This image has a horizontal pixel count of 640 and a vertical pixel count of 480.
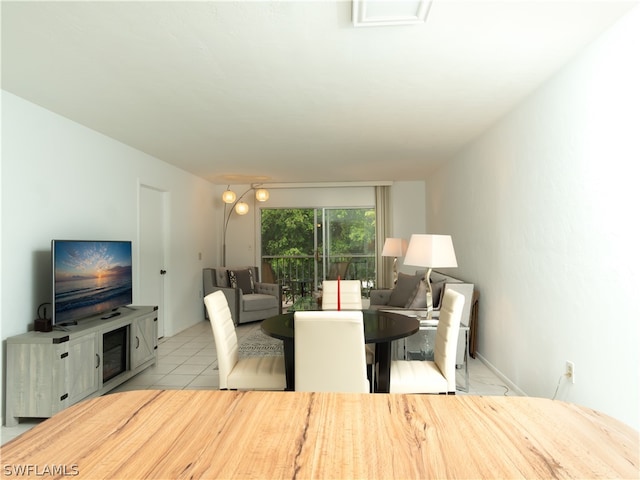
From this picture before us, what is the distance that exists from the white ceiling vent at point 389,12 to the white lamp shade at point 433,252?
5.42 ft

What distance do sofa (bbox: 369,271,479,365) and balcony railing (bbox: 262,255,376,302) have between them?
75.0 inches

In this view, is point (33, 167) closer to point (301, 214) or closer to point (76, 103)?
point (76, 103)

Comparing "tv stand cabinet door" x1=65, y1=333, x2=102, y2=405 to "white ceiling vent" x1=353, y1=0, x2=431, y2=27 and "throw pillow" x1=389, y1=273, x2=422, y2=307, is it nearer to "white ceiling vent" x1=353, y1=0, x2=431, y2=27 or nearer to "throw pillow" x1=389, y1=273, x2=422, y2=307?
"white ceiling vent" x1=353, y1=0, x2=431, y2=27

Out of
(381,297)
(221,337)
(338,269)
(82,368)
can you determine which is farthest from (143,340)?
(338,269)

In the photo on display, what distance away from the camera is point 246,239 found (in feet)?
24.6

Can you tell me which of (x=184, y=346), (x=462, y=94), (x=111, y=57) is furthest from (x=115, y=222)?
(x=462, y=94)

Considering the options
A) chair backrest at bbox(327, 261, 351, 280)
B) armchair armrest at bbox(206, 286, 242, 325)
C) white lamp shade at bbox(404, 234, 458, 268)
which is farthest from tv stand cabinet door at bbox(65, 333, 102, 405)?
chair backrest at bbox(327, 261, 351, 280)

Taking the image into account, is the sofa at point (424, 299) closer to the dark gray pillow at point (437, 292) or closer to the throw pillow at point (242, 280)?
the dark gray pillow at point (437, 292)

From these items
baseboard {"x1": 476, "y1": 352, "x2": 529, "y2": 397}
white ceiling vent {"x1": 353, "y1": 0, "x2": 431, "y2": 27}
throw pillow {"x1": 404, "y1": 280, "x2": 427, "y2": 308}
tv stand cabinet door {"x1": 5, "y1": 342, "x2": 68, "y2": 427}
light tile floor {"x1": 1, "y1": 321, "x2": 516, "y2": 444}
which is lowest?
light tile floor {"x1": 1, "y1": 321, "x2": 516, "y2": 444}

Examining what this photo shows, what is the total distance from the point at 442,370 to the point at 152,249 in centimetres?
399

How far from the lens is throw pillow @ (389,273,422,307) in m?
4.93

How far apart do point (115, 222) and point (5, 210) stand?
1318mm

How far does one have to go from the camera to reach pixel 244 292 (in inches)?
253

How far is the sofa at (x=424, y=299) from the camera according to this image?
352cm
